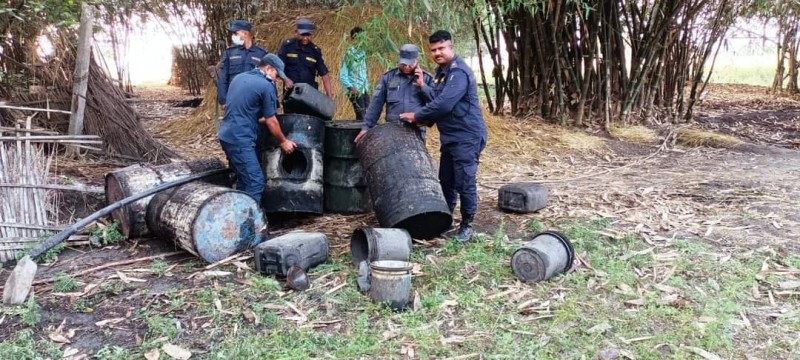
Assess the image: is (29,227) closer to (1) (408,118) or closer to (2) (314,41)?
(1) (408,118)

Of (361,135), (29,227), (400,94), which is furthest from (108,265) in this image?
(400,94)

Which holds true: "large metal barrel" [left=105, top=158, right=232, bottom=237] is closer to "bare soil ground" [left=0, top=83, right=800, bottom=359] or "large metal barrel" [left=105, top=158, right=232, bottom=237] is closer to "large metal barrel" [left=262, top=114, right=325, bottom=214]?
"bare soil ground" [left=0, top=83, right=800, bottom=359]

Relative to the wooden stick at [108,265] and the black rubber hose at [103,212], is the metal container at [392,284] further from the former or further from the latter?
the black rubber hose at [103,212]

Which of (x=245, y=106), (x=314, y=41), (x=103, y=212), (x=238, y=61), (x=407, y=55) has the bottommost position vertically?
(x=103, y=212)

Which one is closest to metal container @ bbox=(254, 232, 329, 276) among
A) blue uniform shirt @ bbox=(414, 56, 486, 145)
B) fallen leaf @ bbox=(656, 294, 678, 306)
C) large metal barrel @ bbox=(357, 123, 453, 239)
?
large metal barrel @ bbox=(357, 123, 453, 239)

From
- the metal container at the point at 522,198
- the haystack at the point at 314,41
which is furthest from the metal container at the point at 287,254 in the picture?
the haystack at the point at 314,41

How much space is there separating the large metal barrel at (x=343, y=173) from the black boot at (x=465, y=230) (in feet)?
3.32

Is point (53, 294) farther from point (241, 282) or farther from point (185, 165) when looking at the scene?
point (185, 165)

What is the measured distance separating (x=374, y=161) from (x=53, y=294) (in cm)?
214

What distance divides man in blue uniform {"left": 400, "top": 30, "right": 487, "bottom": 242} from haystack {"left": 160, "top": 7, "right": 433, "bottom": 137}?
3.22 meters

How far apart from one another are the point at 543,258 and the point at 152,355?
2.17 meters

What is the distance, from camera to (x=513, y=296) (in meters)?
3.28

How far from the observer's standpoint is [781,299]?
10.7 ft

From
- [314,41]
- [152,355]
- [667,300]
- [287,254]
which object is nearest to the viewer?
[152,355]
